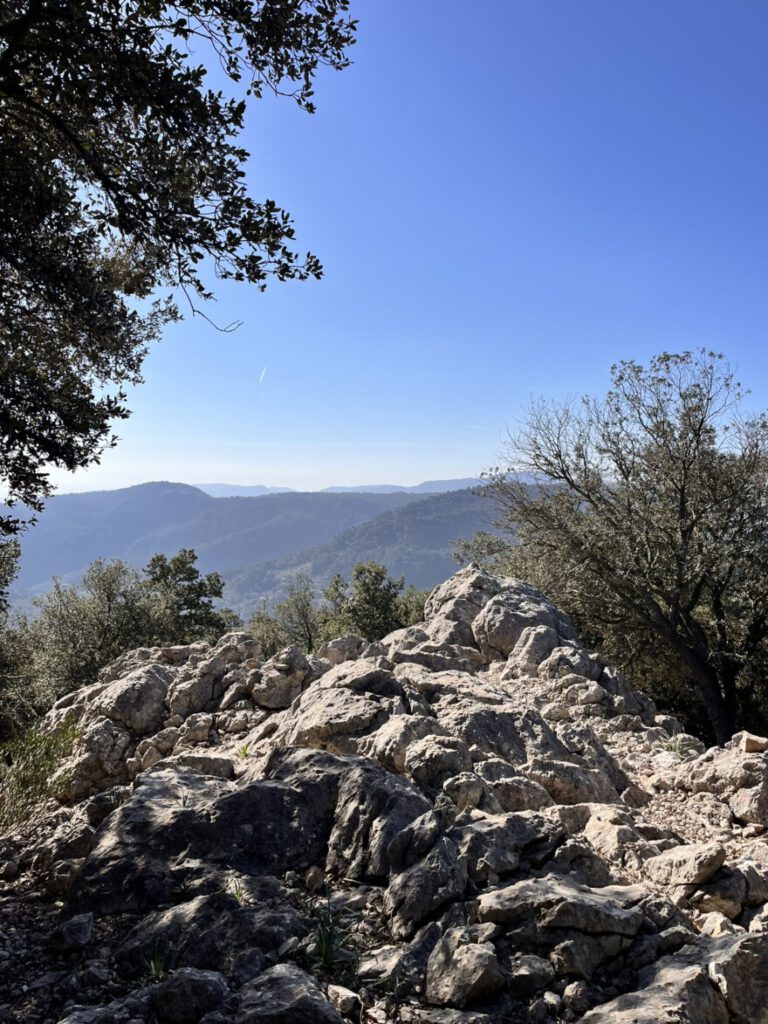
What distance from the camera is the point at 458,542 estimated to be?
93.2 ft

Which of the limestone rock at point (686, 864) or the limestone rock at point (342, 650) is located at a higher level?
the limestone rock at point (342, 650)

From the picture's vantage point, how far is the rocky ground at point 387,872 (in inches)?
160

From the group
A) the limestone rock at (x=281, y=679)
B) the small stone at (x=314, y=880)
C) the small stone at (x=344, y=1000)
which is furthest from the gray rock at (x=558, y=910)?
the limestone rock at (x=281, y=679)

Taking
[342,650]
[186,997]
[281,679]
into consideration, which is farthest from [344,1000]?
[342,650]

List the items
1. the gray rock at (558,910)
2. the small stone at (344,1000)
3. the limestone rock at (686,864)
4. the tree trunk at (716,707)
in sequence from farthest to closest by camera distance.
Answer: the tree trunk at (716,707) → the limestone rock at (686,864) → the gray rock at (558,910) → the small stone at (344,1000)

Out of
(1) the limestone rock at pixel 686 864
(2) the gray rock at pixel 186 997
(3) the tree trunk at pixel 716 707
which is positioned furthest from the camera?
(3) the tree trunk at pixel 716 707

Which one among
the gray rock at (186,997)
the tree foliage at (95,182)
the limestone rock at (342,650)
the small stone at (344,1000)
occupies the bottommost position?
the small stone at (344,1000)

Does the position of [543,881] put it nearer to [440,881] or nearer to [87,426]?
[440,881]

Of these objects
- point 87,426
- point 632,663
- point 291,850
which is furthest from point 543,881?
point 632,663

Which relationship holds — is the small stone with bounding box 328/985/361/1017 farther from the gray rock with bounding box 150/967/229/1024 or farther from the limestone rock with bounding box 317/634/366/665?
the limestone rock with bounding box 317/634/366/665

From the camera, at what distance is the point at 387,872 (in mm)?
5441

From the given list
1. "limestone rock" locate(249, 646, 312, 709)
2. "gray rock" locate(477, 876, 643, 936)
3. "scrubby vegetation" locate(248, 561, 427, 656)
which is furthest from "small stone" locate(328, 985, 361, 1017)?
"scrubby vegetation" locate(248, 561, 427, 656)

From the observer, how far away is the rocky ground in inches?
160

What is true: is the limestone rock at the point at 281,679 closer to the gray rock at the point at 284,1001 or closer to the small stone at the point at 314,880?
the small stone at the point at 314,880
